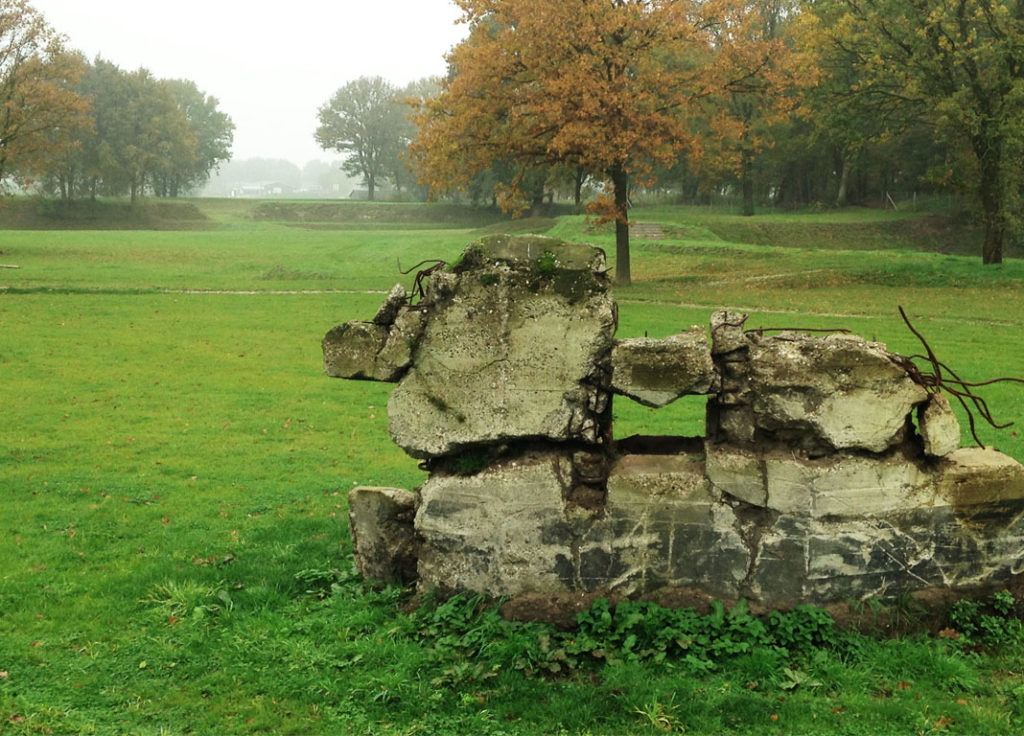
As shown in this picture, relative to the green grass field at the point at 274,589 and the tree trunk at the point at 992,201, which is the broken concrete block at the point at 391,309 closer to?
the green grass field at the point at 274,589

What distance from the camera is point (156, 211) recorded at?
244 feet

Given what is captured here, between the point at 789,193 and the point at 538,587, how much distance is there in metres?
62.7

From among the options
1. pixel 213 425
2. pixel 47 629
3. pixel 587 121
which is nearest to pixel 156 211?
pixel 587 121

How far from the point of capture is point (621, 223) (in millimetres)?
29953

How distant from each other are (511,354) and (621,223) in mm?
24359

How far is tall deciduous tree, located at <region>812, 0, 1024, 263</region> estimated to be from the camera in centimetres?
2869

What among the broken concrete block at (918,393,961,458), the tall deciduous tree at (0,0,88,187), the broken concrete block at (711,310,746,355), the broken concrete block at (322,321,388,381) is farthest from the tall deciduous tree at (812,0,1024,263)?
the tall deciduous tree at (0,0,88,187)

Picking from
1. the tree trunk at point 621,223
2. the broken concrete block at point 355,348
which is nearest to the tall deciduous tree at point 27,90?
the tree trunk at point 621,223

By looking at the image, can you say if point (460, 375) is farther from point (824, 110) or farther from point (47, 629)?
point (824, 110)

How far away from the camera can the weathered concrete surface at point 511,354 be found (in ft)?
20.8

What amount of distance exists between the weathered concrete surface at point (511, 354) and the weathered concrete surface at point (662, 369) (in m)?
0.17

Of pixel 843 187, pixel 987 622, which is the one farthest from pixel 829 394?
pixel 843 187

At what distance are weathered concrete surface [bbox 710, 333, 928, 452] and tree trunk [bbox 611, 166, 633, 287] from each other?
22837mm

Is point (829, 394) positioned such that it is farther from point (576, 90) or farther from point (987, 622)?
point (576, 90)
